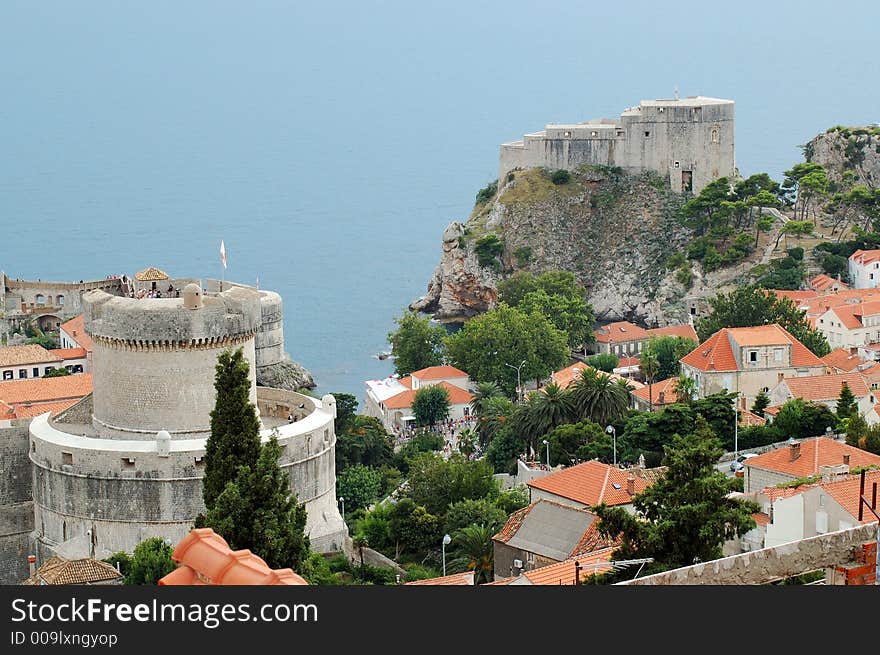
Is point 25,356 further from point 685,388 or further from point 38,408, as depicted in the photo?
point 685,388

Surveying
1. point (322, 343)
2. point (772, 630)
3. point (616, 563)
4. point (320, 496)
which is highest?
point (772, 630)

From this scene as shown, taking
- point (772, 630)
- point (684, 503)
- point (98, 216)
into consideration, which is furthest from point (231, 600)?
point (98, 216)

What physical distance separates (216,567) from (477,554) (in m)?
21.0

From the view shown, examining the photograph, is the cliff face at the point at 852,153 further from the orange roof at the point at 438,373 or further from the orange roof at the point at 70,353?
the orange roof at the point at 70,353

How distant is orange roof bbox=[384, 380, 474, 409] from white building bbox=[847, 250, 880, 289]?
2072 centimetres

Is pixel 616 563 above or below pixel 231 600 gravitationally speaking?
below

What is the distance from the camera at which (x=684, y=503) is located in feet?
78.1

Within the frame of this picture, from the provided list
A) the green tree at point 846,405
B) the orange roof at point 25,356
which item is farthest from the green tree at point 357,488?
the orange roof at point 25,356

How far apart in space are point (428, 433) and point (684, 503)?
145 ft

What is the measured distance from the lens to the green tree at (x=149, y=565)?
101 ft

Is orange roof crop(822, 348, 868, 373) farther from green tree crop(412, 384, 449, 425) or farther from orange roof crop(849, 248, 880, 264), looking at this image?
orange roof crop(849, 248, 880, 264)

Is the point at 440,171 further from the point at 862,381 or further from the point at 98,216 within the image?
the point at 862,381

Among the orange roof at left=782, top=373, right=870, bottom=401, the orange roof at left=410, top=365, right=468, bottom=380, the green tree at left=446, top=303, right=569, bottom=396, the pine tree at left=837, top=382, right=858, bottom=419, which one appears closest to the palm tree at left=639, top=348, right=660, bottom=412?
the green tree at left=446, top=303, right=569, bottom=396

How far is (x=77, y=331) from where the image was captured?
247 feet
